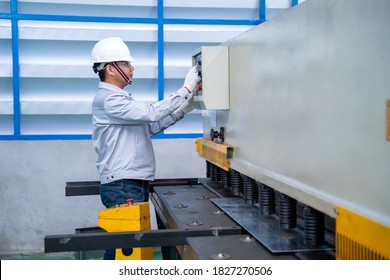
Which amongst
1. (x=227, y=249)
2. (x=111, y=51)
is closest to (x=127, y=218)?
(x=227, y=249)

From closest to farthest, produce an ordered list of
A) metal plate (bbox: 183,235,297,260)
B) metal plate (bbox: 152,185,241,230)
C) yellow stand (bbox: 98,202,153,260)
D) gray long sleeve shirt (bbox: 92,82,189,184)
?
metal plate (bbox: 183,235,297,260), metal plate (bbox: 152,185,241,230), yellow stand (bbox: 98,202,153,260), gray long sleeve shirt (bbox: 92,82,189,184)

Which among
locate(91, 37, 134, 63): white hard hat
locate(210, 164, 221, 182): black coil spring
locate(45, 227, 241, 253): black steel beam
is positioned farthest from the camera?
locate(210, 164, 221, 182): black coil spring

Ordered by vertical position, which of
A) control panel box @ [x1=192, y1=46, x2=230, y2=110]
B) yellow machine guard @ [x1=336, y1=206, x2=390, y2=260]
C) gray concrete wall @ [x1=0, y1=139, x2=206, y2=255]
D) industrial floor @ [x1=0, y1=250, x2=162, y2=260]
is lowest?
industrial floor @ [x1=0, y1=250, x2=162, y2=260]

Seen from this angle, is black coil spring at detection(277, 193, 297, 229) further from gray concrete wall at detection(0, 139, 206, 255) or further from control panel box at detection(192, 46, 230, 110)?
gray concrete wall at detection(0, 139, 206, 255)

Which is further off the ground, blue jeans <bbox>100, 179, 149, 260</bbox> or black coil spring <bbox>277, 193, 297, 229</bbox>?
black coil spring <bbox>277, 193, 297, 229</bbox>

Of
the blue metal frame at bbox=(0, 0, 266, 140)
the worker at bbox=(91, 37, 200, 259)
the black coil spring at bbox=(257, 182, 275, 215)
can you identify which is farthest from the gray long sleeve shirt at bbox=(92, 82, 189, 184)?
the blue metal frame at bbox=(0, 0, 266, 140)

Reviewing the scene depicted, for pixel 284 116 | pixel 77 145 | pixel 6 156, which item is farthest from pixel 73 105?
pixel 284 116

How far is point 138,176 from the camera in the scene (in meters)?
2.39

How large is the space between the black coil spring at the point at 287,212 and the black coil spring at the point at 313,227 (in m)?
0.16

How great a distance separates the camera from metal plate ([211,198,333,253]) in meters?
1.41

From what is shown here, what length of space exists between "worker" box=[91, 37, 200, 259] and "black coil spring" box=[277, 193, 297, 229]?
90 centimetres

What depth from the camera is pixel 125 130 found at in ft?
7.94
